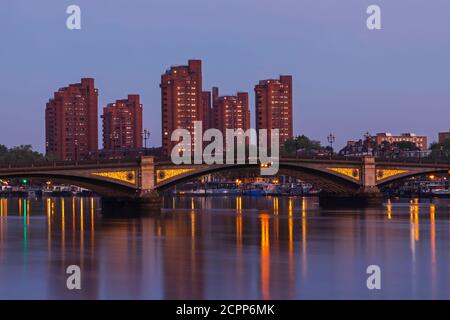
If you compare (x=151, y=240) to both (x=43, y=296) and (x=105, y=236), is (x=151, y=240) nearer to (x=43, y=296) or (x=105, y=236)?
(x=105, y=236)

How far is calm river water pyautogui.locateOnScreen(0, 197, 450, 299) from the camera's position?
99.3 feet

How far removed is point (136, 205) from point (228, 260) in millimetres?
56380

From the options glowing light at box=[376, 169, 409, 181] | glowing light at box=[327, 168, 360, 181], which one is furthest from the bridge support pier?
glowing light at box=[376, 169, 409, 181]

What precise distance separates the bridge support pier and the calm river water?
86.4 ft

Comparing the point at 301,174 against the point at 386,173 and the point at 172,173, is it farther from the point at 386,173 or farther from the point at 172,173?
the point at 172,173

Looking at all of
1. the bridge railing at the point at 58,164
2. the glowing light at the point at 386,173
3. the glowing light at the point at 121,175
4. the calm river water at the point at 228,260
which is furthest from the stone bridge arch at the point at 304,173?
the calm river water at the point at 228,260

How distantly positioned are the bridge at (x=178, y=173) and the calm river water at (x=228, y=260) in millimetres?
24958

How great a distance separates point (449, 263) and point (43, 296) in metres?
18.6

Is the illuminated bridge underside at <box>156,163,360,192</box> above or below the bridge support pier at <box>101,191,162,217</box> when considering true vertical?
above

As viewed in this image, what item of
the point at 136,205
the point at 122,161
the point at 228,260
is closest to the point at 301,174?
the point at 136,205

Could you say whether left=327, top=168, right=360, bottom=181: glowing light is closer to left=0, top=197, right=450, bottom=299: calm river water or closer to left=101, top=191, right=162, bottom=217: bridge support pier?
left=101, top=191, right=162, bottom=217: bridge support pier

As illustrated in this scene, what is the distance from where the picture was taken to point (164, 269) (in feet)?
119

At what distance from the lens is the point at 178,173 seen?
322 ft
